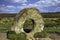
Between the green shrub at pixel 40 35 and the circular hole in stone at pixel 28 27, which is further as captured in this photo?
the circular hole in stone at pixel 28 27

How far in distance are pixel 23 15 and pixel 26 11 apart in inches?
16.4

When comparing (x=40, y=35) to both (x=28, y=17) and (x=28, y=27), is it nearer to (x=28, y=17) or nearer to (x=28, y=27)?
(x=28, y=17)

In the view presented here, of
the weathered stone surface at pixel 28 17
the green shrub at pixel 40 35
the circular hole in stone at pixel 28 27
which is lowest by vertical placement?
the green shrub at pixel 40 35

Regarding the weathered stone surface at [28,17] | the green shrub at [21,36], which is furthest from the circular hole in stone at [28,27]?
the green shrub at [21,36]

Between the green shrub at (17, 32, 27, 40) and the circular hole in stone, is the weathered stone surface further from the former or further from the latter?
the circular hole in stone

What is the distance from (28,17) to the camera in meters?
17.7

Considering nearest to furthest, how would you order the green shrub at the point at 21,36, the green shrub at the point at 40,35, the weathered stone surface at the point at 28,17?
the green shrub at the point at 21,36 < the weathered stone surface at the point at 28,17 < the green shrub at the point at 40,35

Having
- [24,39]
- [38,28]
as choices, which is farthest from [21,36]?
[38,28]

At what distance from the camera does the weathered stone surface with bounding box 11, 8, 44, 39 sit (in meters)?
17.2

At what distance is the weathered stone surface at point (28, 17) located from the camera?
17.2m

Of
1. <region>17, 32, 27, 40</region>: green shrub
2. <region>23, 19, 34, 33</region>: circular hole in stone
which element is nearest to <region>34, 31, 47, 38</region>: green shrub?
<region>23, 19, 34, 33</region>: circular hole in stone

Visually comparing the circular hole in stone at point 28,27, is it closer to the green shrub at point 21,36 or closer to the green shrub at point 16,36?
the green shrub at point 21,36

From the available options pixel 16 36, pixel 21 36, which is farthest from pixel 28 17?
pixel 16 36

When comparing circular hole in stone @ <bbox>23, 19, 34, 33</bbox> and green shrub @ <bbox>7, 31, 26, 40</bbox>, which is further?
circular hole in stone @ <bbox>23, 19, 34, 33</bbox>
